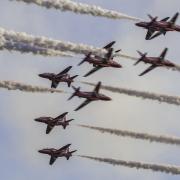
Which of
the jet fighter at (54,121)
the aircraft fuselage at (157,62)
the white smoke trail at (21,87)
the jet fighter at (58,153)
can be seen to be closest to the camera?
the white smoke trail at (21,87)

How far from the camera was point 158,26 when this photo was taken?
486 feet

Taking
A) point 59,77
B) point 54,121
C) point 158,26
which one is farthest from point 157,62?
point 54,121

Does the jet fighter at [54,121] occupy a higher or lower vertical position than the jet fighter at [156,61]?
lower

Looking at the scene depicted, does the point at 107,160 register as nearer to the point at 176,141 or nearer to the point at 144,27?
the point at 176,141

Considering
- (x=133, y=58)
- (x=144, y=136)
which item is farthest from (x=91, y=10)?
(x=144, y=136)

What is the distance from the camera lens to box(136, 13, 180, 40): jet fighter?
14800 centimetres

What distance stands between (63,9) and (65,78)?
94.9 ft

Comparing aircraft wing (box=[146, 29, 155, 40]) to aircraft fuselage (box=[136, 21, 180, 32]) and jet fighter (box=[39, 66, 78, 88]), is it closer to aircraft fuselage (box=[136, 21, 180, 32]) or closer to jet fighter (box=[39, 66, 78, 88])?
aircraft fuselage (box=[136, 21, 180, 32])

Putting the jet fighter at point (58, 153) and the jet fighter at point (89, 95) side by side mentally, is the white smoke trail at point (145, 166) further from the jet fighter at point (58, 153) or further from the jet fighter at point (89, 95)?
the jet fighter at point (58, 153)

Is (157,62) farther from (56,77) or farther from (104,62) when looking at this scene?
(56,77)

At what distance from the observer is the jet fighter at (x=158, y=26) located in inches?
5827

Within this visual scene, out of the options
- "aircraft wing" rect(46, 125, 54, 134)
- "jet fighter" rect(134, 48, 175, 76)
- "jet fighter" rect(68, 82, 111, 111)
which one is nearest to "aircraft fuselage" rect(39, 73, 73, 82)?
"jet fighter" rect(68, 82, 111, 111)

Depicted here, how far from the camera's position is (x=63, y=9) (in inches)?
4894

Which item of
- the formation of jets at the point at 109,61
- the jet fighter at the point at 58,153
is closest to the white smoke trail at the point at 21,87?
the formation of jets at the point at 109,61
